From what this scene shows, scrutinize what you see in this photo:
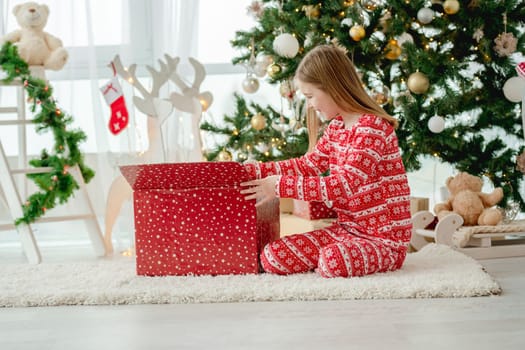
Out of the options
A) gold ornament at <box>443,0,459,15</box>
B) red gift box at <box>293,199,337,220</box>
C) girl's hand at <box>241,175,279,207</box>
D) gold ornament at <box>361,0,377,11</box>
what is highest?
gold ornament at <box>361,0,377,11</box>

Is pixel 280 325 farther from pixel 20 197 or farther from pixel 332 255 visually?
pixel 20 197

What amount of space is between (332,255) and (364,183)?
229 mm

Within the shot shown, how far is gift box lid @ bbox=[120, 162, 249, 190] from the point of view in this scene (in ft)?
6.03

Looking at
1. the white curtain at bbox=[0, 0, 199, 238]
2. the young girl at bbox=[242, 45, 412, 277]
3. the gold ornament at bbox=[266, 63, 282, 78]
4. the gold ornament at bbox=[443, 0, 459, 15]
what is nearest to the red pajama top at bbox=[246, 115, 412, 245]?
the young girl at bbox=[242, 45, 412, 277]

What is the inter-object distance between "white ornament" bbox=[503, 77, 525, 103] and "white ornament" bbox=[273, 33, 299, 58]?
759 mm

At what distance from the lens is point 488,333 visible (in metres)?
1.34

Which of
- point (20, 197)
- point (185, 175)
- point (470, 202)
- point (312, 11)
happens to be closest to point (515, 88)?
point (470, 202)

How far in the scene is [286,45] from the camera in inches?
98.3

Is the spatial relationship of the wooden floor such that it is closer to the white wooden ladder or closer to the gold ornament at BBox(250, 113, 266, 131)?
the white wooden ladder

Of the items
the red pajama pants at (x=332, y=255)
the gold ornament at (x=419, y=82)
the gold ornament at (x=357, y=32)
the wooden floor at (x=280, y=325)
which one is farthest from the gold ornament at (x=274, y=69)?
the wooden floor at (x=280, y=325)

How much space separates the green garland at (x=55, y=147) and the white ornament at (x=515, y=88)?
1.54 metres

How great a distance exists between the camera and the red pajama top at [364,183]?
1.86 meters

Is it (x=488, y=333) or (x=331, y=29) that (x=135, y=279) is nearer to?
(x=488, y=333)

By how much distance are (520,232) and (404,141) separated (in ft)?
1.75
